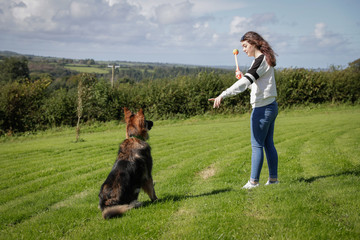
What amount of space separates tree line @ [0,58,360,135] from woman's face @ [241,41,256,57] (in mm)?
20718

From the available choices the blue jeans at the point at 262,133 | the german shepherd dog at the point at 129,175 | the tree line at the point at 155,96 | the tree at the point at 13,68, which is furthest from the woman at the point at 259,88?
the tree at the point at 13,68

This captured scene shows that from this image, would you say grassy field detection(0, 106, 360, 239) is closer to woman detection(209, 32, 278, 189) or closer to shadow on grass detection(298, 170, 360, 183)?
shadow on grass detection(298, 170, 360, 183)

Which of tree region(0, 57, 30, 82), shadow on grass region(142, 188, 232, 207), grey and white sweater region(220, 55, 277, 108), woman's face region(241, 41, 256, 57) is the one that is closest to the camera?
grey and white sweater region(220, 55, 277, 108)

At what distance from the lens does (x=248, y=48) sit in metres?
4.72

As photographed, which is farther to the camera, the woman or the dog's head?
the dog's head

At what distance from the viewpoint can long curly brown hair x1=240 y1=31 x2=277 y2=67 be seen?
4496mm

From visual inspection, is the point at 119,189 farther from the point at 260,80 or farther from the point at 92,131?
the point at 92,131

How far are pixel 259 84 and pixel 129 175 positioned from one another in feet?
9.00

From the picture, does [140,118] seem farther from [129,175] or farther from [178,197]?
[178,197]

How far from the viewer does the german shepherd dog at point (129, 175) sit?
4.28 metres

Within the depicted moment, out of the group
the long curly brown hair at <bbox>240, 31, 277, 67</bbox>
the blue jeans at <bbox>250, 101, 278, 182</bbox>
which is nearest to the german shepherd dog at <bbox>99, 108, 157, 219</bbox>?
the blue jeans at <bbox>250, 101, 278, 182</bbox>

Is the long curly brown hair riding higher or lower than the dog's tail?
higher

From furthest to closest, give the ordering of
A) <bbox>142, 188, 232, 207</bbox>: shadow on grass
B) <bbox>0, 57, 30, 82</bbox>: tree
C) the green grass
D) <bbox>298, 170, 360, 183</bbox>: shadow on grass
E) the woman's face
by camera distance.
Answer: the green grass
<bbox>0, 57, 30, 82</bbox>: tree
<bbox>298, 170, 360, 183</bbox>: shadow on grass
<bbox>142, 188, 232, 207</bbox>: shadow on grass
the woman's face

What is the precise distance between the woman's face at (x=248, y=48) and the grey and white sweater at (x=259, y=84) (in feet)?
0.80
